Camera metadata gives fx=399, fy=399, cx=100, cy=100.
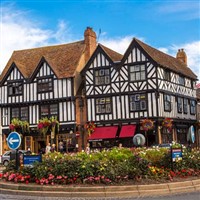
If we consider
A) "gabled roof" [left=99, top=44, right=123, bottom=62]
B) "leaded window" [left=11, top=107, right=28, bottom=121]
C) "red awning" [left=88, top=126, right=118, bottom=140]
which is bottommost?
"red awning" [left=88, top=126, right=118, bottom=140]

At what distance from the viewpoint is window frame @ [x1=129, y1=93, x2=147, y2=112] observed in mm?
35594

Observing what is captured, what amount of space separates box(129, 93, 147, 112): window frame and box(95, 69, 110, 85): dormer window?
9.74 feet

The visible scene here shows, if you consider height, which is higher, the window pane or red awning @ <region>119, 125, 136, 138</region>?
the window pane

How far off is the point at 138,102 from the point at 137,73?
265cm

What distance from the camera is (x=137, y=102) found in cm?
3588

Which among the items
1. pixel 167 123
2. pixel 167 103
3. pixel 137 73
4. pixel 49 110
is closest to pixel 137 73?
pixel 137 73

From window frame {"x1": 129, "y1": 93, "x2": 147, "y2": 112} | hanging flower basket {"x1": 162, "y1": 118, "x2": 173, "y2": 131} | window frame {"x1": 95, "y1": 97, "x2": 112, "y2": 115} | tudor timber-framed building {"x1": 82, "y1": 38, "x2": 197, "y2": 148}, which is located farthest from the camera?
A: window frame {"x1": 95, "y1": 97, "x2": 112, "y2": 115}

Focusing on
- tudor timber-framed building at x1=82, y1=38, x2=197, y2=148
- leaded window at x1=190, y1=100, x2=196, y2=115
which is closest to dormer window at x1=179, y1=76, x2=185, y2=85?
tudor timber-framed building at x1=82, y1=38, x2=197, y2=148

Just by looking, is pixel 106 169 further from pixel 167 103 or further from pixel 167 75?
pixel 167 75

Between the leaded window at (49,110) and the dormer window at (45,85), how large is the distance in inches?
62.3

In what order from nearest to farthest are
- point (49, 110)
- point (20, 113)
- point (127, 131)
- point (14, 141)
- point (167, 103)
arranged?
point (14, 141) → point (127, 131) → point (167, 103) → point (49, 110) → point (20, 113)

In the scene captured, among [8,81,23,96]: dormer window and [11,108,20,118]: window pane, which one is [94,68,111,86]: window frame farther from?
[11,108,20,118]: window pane

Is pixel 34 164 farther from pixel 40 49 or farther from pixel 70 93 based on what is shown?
pixel 40 49

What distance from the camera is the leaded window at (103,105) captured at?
37.0 metres
